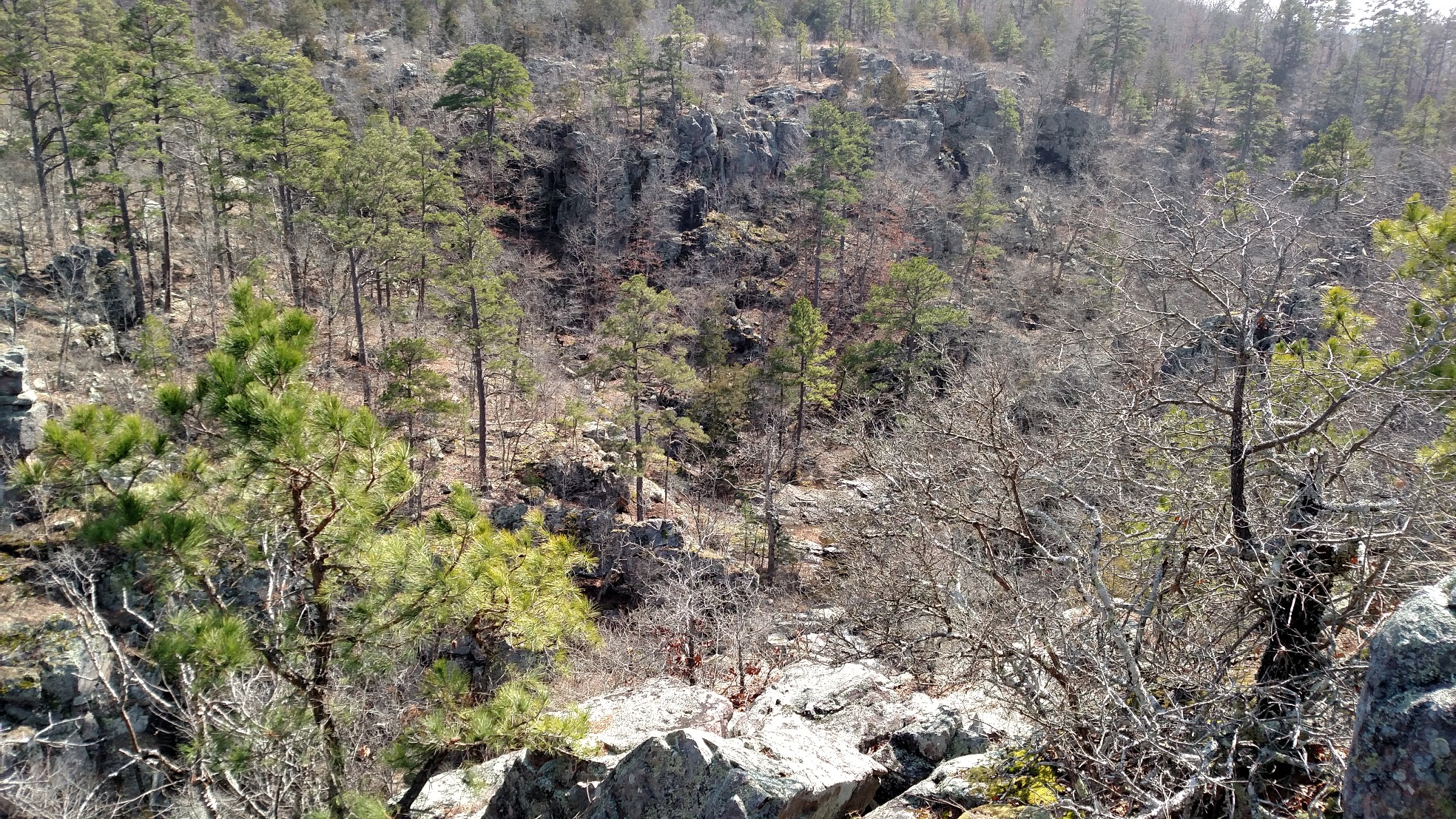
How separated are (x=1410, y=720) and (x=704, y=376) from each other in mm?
26480

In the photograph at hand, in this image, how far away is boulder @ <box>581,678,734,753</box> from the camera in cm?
625

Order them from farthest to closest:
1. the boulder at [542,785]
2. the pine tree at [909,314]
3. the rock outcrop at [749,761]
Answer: the pine tree at [909,314], the boulder at [542,785], the rock outcrop at [749,761]

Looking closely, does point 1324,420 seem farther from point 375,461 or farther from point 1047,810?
point 375,461

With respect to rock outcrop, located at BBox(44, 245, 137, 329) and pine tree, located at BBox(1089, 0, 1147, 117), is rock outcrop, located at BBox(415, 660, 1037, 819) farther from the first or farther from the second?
pine tree, located at BBox(1089, 0, 1147, 117)

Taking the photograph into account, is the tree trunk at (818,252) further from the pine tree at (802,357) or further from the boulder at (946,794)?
the boulder at (946,794)

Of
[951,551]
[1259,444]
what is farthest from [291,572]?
[1259,444]

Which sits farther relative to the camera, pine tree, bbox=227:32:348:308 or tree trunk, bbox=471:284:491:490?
pine tree, bbox=227:32:348:308

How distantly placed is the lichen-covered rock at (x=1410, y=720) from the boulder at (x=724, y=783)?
8.95 feet

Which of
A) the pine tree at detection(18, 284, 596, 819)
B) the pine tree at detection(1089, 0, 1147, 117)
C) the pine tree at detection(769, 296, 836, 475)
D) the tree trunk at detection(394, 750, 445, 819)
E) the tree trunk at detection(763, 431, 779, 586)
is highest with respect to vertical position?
the pine tree at detection(1089, 0, 1147, 117)

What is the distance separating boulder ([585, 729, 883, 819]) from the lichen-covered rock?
2.73 m

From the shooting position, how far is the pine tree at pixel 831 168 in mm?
31828

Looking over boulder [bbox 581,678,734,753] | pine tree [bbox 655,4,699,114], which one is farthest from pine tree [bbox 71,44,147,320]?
pine tree [bbox 655,4,699,114]

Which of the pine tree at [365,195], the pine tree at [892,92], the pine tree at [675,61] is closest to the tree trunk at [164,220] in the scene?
the pine tree at [365,195]

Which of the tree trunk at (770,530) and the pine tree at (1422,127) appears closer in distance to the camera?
the tree trunk at (770,530)
